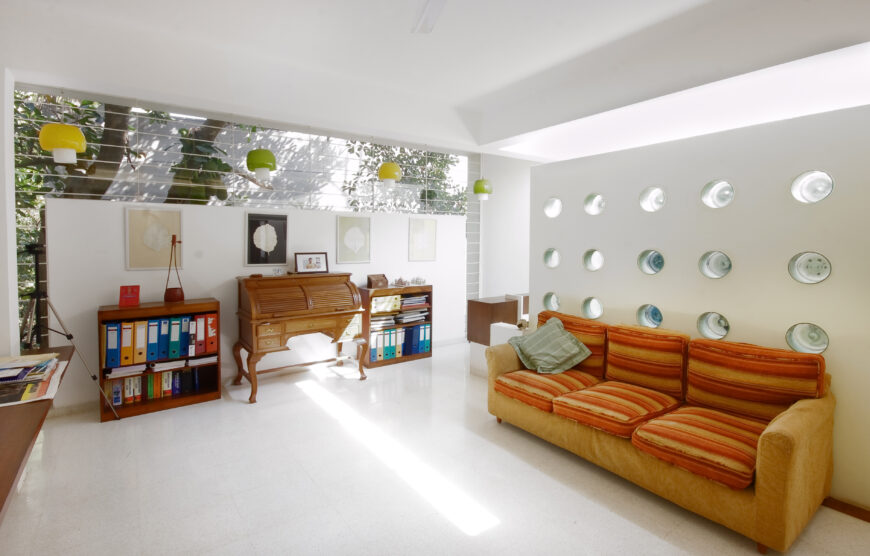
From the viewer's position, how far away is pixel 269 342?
14.1 ft

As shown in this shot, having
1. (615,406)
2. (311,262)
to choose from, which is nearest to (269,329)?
(311,262)

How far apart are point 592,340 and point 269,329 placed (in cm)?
301

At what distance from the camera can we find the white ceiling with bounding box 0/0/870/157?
3.00m

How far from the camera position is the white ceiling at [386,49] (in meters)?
3.00

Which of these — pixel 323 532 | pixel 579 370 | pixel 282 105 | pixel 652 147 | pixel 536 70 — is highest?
pixel 536 70

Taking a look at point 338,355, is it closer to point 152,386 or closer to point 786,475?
point 152,386

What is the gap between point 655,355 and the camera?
3260mm

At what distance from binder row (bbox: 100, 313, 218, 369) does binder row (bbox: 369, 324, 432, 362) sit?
5.94 feet

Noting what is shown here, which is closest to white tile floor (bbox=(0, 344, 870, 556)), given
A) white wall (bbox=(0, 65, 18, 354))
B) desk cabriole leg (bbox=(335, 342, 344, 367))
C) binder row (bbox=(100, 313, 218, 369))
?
binder row (bbox=(100, 313, 218, 369))

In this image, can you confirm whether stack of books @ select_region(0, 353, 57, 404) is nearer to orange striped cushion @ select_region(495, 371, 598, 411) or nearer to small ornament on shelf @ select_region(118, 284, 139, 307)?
small ornament on shelf @ select_region(118, 284, 139, 307)

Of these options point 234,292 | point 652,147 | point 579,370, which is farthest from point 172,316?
point 652,147

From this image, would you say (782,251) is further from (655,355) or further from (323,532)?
(323,532)

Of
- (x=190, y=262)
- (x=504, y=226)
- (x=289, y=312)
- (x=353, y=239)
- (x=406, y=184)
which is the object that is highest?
(x=406, y=184)

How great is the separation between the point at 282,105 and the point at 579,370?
144 inches
